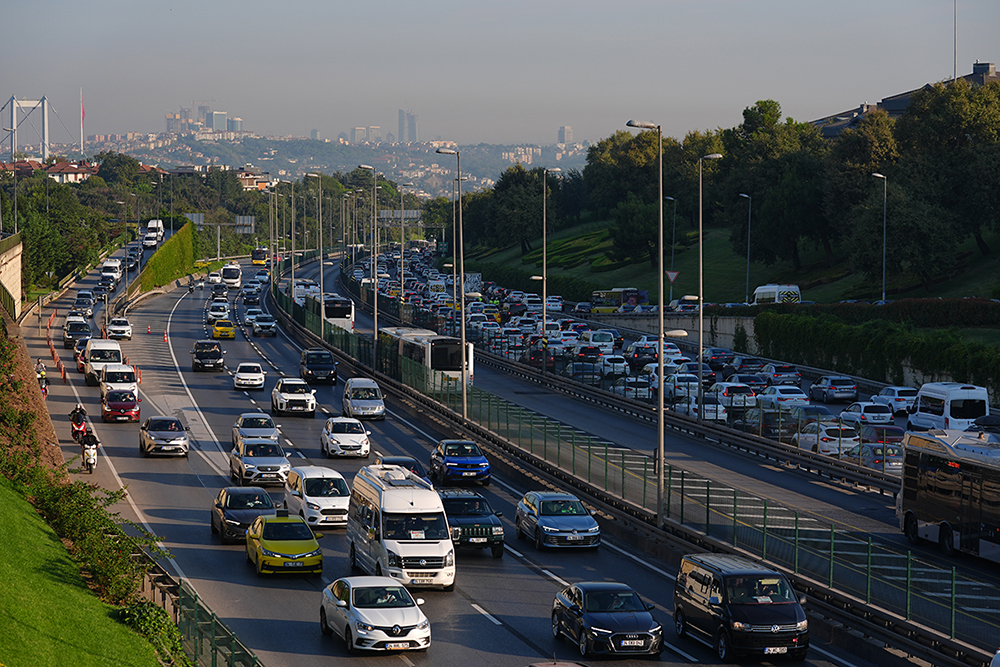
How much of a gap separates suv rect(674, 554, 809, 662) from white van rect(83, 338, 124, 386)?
4572 centimetres

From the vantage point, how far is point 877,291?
87.4 meters

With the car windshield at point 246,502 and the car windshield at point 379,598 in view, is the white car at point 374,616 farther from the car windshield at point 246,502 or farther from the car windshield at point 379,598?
the car windshield at point 246,502

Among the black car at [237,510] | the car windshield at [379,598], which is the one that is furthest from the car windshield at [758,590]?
the black car at [237,510]

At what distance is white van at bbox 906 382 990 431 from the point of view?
45.3 metres

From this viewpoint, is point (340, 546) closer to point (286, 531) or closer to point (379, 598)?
point (286, 531)

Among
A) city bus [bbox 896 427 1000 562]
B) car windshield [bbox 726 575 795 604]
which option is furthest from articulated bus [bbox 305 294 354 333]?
car windshield [bbox 726 575 795 604]

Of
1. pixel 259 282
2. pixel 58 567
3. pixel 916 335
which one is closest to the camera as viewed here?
pixel 58 567

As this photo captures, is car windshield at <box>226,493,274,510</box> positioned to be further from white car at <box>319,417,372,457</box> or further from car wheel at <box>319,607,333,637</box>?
white car at <box>319,417,372,457</box>

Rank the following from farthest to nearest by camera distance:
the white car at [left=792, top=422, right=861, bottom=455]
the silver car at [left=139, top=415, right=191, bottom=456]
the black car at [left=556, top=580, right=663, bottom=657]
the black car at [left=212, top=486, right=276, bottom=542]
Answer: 1. the silver car at [left=139, top=415, right=191, bottom=456]
2. the white car at [left=792, top=422, right=861, bottom=455]
3. the black car at [left=212, top=486, right=276, bottom=542]
4. the black car at [left=556, top=580, right=663, bottom=657]

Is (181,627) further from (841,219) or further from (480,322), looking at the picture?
(841,219)

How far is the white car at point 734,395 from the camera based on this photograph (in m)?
50.9

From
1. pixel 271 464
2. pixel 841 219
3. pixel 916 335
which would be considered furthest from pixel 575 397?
pixel 841 219

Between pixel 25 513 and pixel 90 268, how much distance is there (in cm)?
12471

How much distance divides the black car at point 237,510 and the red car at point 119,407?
21.0 metres
